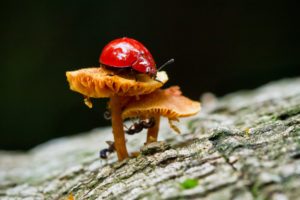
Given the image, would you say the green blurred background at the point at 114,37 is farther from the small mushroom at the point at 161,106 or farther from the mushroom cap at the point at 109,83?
the mushroom cap at the point at 109,83

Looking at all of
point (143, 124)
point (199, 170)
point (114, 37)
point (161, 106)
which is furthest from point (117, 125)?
point (114, 37)

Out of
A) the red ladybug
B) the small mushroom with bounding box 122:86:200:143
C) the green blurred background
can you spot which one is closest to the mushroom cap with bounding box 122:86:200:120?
the small mushroom with bounding box 122:86:200:143

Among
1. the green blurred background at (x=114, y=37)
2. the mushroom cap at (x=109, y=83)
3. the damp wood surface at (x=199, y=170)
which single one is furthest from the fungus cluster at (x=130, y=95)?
the green blurred background at (x=114, y=37)

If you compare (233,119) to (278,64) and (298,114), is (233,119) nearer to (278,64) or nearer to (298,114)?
(298,114)

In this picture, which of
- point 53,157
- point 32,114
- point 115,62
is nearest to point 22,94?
point 32,114

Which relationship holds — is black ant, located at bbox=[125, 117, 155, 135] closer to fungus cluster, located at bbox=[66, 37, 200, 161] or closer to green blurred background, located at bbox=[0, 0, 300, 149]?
fungus cluster, located at bbox=[66, 37, 200, 161]

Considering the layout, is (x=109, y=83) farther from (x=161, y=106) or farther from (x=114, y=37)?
(x=114, y=37)
